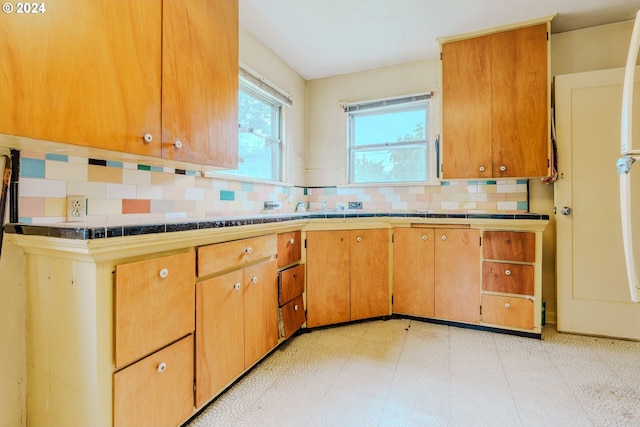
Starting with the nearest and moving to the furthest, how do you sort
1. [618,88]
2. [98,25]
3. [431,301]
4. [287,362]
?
[98,25] → [287,362] → [618,88] → [431,301]

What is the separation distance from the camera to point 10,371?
118 centimetres

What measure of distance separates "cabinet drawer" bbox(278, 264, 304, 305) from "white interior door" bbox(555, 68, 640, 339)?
6.80 ft

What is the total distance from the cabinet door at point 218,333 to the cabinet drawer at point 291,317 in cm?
43

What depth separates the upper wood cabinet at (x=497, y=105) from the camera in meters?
2.32

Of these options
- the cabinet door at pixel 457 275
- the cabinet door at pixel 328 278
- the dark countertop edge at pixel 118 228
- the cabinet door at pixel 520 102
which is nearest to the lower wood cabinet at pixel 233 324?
the dark countertop edge at pixel 118 228

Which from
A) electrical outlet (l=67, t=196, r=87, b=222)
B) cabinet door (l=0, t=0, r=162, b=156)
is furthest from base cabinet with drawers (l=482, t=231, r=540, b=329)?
electrical outlet (l=67, t=196, r=87, b=222)

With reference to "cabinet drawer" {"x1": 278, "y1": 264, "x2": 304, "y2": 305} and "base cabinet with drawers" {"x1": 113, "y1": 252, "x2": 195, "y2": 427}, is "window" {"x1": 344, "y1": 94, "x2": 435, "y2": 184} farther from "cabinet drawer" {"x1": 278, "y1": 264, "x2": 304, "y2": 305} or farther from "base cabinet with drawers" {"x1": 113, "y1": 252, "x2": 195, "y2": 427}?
"base cabinet with drawers" {"x1": 113, "y1": 252, "x2": 195, "y2": 427}

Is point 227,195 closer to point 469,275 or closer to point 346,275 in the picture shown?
point 346,275

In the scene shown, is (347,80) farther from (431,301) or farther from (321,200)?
(431,301)

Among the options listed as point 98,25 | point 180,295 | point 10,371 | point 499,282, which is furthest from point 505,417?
point 98,25

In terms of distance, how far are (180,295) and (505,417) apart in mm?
1602

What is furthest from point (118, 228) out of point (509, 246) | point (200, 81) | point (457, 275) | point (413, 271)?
point (509, 246)

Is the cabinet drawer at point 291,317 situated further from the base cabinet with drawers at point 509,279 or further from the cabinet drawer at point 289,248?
the base cabinet with drawers at point 509,279

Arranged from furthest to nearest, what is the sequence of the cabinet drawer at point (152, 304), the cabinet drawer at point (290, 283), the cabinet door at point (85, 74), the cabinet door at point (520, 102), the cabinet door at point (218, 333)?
the cabinet door at point (520, 102), the cabinet drawer at point (290, 283), the cabinet door at point (218, 333), the cabinet drawer at point (152, 304), the cabinet door at point (85, 74)
